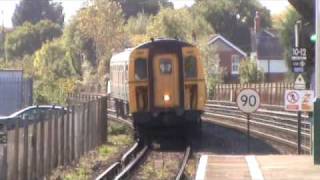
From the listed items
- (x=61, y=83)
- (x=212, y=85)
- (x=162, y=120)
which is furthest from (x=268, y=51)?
(x=162, y=120)

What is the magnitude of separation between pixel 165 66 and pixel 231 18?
85198 mm

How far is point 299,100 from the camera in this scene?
21.6 metres

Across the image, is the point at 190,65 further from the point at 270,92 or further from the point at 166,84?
the point at 270,92

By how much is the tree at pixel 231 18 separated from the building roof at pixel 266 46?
11.5 metres

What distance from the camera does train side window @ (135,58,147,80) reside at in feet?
88.3

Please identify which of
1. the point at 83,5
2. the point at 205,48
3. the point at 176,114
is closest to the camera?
the point at 176,114

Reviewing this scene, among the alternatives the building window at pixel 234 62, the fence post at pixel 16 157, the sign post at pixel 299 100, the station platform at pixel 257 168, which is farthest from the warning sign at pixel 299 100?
the building window at pixel 234 62

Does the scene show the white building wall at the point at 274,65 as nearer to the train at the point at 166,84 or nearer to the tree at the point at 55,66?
the tree at the point at 55,66

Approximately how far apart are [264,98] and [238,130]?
1037cm

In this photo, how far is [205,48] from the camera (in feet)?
221

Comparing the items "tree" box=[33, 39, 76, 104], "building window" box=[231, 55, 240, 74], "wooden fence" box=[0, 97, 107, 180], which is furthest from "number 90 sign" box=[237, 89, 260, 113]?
"building window" box=[231, 55, 240, 74]

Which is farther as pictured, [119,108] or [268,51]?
[268,51]

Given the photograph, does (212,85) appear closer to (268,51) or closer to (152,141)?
(152,141)

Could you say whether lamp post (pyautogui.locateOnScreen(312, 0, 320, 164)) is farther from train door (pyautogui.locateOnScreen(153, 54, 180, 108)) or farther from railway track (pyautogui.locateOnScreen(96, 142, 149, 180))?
train door (pyautogui.locateOnScreen(153, 54, 180, 108))
